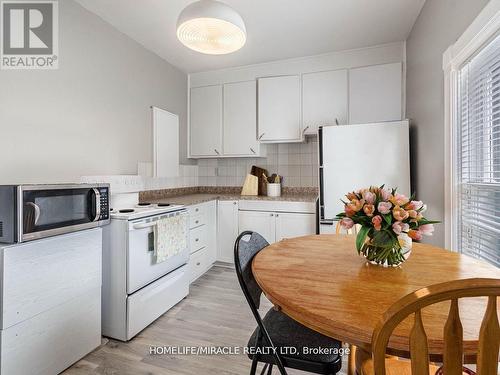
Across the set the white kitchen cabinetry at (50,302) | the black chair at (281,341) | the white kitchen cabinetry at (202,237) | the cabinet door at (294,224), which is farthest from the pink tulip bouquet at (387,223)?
the white kitchen cabinetry at (202,237)

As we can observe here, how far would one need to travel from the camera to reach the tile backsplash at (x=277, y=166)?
11.5 feet

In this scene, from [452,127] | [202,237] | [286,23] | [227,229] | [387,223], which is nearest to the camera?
[387,223]

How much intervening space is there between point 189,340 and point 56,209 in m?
1.20

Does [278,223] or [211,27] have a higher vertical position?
[211,27]

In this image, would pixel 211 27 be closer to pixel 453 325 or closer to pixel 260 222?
pixel 453 325

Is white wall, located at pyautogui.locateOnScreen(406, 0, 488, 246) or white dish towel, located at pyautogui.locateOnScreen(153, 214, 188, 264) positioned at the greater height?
white wall, located at pyautogui.locateOnScreen(406, 0, 488, 246)

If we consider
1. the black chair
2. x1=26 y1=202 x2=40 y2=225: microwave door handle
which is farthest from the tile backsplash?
x1=26 y1=202 x2=40 y2=225: microwave door handle

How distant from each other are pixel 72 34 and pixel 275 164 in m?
2.51

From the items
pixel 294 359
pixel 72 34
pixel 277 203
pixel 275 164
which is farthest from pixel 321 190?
pixel 72 34

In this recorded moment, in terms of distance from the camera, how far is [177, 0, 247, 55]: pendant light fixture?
1.33 meters

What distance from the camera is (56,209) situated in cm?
149

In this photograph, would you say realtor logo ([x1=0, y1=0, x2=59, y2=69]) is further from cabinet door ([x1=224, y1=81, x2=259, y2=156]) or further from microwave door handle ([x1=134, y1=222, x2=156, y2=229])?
cabinet door ([x1=224, y1=81, x2=259, y2=156])

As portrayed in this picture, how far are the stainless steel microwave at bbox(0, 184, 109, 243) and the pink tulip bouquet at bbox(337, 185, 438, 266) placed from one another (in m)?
1.51

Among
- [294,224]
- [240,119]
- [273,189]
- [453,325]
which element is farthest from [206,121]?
[453,325]
